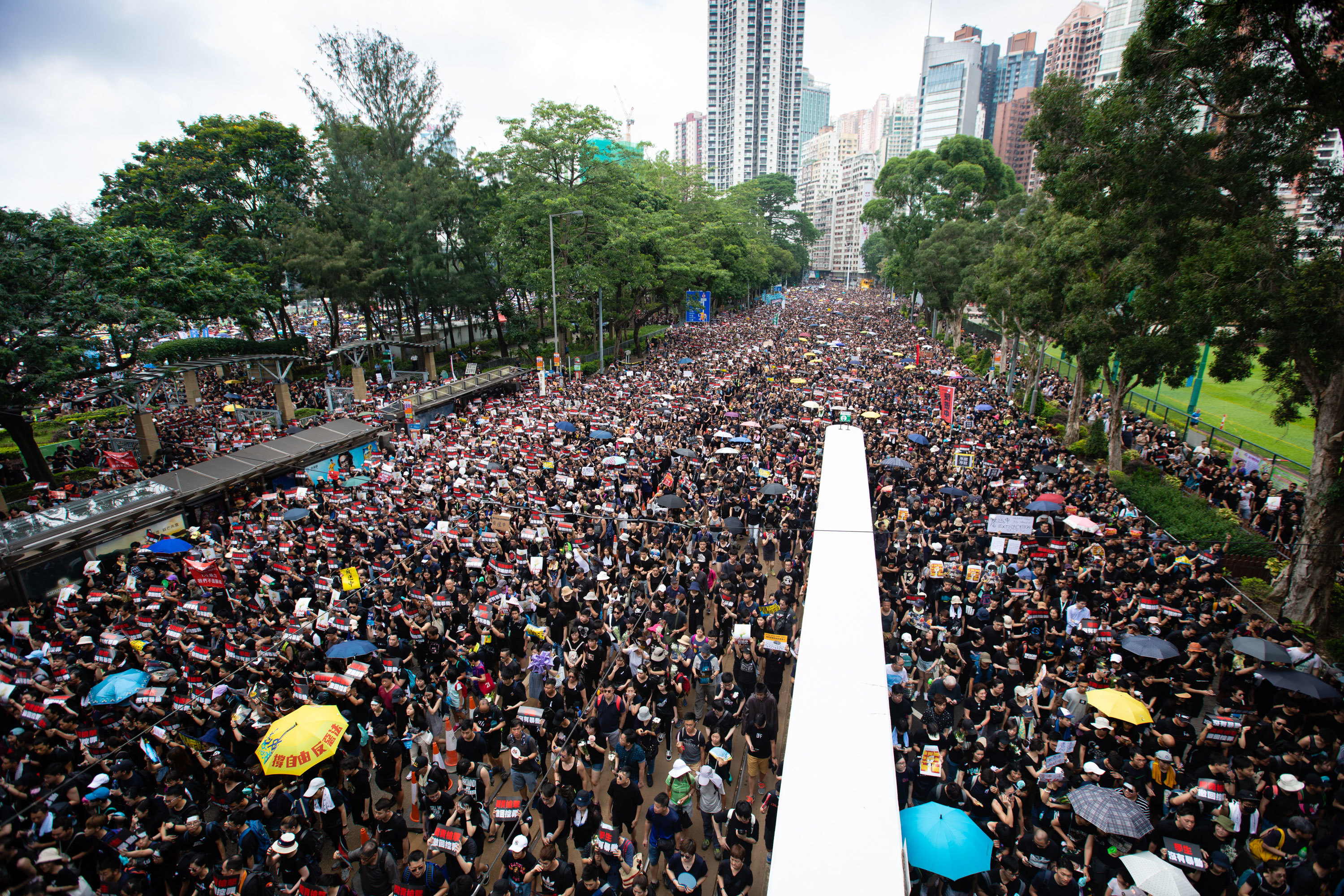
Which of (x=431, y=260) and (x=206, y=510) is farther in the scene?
(x=431, y=260)

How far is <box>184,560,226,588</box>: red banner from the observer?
1204 cm

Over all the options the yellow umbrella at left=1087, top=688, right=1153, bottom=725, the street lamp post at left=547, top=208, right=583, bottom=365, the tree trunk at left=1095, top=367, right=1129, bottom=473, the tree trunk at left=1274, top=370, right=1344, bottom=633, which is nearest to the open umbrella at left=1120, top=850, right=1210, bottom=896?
the yellow umbrella at left=1087, top=688, right=1153, bottom=725

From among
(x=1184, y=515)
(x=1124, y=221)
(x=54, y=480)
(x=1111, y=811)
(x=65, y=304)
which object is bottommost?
(x=54, y=480)

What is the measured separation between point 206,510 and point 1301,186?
89.4 ft

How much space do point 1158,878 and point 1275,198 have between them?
1349cm

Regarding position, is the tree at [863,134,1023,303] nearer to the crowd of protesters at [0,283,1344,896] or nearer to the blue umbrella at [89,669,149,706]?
the crowd of protesters at [0,283,1344,896]

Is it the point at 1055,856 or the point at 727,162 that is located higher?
the point at 727,162

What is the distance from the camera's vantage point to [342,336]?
2328 inches

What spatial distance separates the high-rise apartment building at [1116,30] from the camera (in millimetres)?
111750

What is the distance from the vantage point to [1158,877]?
5598 mm

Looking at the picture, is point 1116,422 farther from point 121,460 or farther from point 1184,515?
point 121,460

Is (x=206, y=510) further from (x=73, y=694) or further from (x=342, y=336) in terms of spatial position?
(x=342, y=336)

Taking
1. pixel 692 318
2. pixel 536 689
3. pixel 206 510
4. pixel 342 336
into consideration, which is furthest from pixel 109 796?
pixel 692 318

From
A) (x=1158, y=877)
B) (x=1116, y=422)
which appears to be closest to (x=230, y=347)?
(x=1116, y=422)
